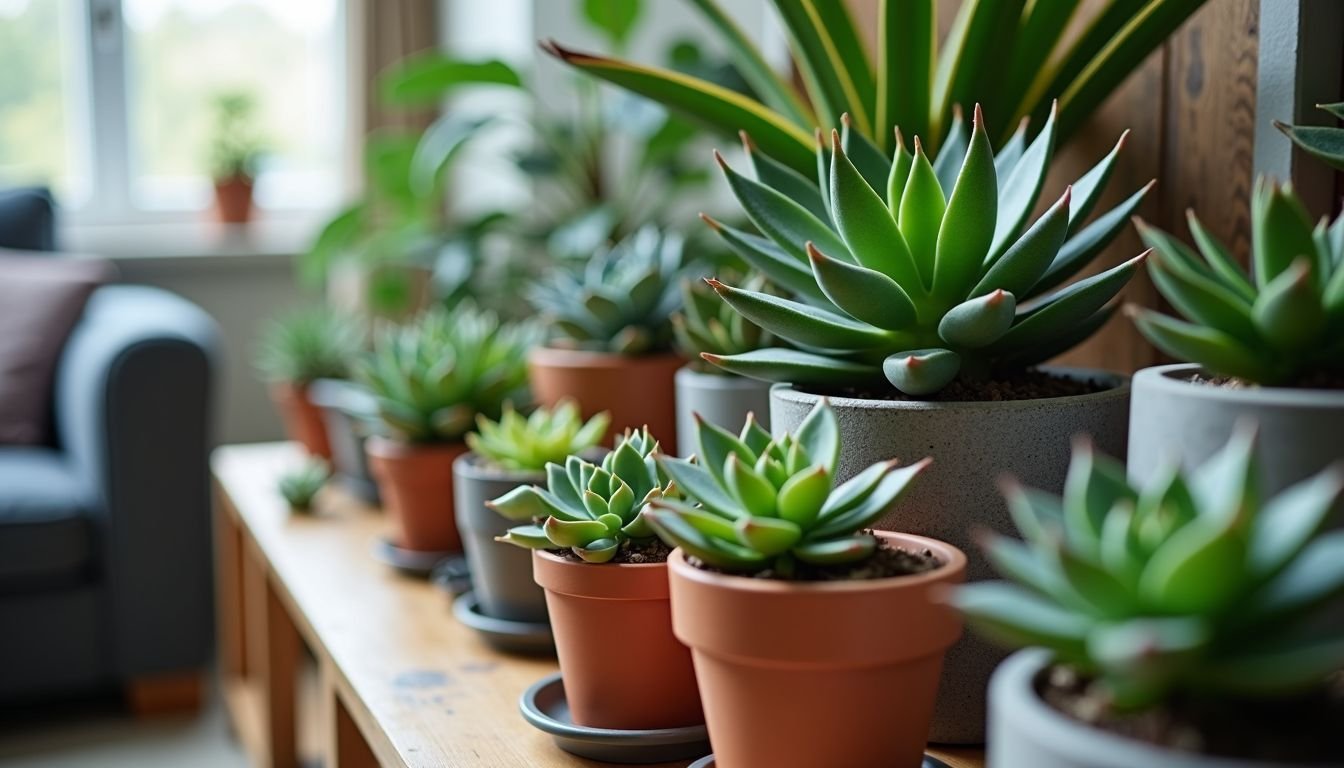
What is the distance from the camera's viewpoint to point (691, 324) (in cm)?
117

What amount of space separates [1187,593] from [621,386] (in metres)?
0.87

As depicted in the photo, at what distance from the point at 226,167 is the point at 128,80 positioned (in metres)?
0.34

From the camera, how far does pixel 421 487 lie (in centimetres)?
139

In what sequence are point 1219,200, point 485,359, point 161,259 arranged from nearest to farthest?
1. point 1219,200
2. point 485,359
3. point 161,259

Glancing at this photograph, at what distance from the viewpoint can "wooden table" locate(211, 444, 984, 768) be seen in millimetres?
938

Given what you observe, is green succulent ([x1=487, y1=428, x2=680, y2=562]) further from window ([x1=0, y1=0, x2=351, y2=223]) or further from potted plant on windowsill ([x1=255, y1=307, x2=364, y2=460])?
window ([x1=0, y1=0, x2=351, y2=223])

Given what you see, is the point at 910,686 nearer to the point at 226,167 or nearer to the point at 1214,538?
the point at 1214,538

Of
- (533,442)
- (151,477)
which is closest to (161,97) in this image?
(151,477)

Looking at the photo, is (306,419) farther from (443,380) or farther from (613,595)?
→ (613,595)

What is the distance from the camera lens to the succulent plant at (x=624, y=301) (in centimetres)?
133

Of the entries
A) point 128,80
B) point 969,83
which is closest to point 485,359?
point 969,83

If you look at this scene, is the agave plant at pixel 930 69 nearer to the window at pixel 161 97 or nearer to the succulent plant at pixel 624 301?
the succulent plant at pixel 624 301

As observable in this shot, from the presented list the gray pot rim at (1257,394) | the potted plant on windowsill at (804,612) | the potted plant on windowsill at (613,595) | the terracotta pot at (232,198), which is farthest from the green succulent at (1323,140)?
the terracotta pot at (232,198)

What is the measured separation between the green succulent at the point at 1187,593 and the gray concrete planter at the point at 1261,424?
0.11 m
